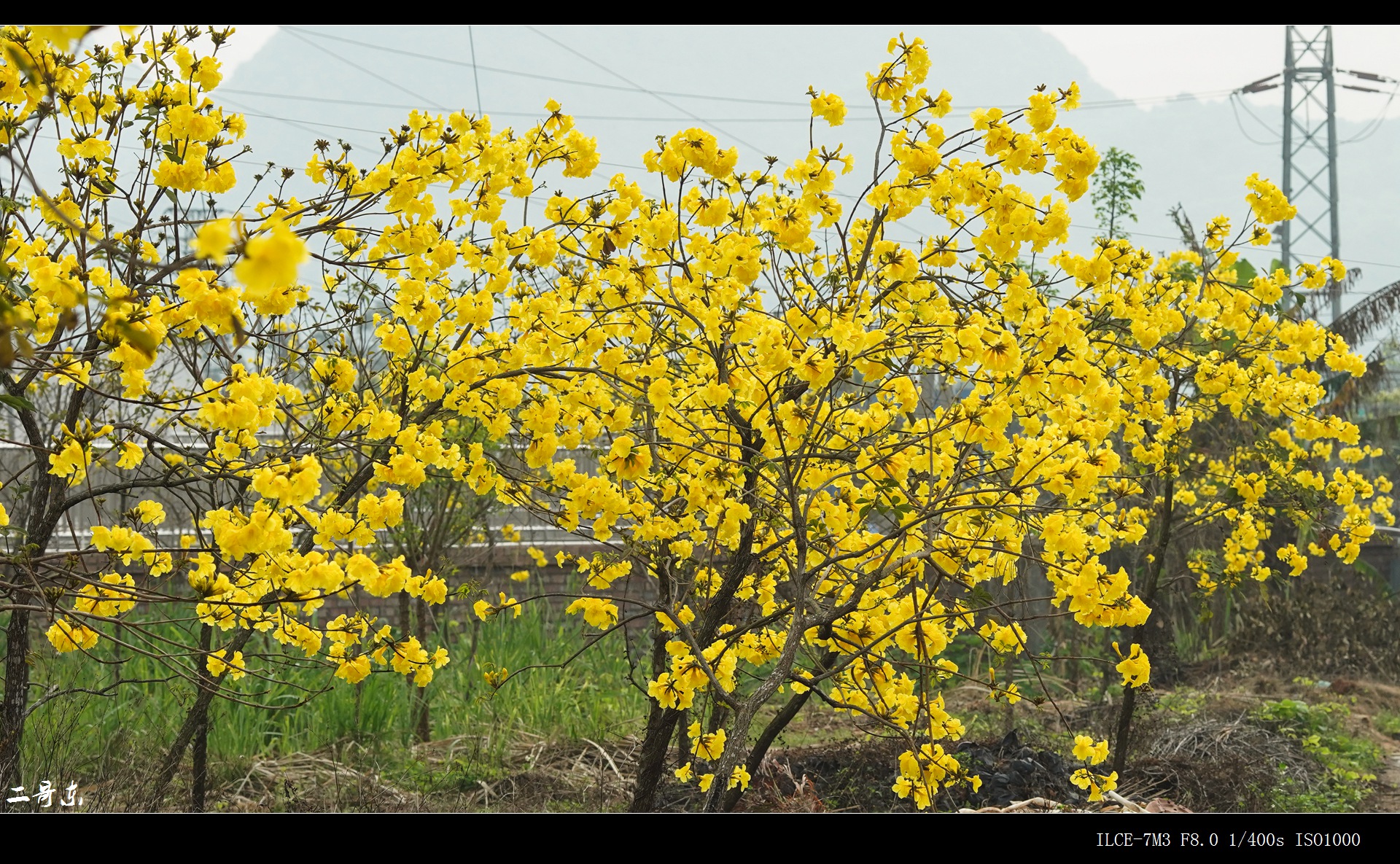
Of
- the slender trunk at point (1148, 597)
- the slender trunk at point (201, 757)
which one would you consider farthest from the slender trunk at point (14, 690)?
the slender trunk at point (1148, 597)

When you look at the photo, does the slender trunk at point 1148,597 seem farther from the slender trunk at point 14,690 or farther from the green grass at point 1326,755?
the slender trunk at point 14,690

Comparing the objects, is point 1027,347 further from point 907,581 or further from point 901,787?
point 901,787

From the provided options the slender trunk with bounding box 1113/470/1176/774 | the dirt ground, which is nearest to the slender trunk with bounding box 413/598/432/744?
the dirt ground

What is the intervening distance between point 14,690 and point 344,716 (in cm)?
200

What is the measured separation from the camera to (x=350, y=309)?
3.45 m

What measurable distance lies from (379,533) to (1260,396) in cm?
471

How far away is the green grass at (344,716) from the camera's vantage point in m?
4.33

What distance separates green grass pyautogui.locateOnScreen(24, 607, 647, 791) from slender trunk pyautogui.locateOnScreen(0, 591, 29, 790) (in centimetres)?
51

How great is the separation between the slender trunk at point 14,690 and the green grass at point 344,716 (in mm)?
514

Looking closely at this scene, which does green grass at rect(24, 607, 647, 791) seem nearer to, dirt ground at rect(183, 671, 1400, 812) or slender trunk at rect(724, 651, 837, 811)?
dirt ground at rect(183, 671, 1400, 812)

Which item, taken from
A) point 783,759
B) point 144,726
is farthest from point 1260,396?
point 144,726

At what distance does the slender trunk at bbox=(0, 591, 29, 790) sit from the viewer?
3.18 m

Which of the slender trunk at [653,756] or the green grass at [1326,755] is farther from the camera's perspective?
the green grass at [1326,755]

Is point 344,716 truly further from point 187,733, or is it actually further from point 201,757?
point 187,733
